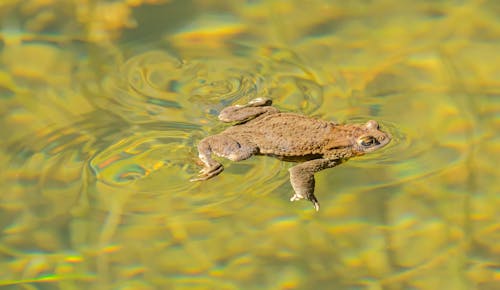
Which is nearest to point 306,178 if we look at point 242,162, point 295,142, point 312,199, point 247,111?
point 312,199

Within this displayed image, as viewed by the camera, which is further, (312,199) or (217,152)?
(217,152)

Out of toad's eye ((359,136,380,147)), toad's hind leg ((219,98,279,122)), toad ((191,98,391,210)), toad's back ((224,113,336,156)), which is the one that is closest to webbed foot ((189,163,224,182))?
toad ((191,98,391,210))

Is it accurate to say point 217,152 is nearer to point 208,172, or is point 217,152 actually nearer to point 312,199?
point 208,172

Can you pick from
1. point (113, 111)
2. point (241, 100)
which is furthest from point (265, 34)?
point (113, 111)

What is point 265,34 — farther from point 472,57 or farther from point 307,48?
point 472,57

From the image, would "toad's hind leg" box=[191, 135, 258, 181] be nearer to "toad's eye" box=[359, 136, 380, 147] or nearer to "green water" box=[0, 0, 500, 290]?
"green water" box=[0, 0, 500, 290]
